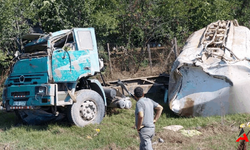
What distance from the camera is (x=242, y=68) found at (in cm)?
870

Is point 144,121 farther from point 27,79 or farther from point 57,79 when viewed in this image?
point 27,79

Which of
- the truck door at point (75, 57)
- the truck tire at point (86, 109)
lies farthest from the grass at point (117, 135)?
the truck door at point (75, 57)

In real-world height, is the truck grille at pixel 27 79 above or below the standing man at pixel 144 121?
above

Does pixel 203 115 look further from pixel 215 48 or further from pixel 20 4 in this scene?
pixel 20 4

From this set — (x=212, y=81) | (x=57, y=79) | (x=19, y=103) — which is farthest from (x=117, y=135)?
(x=212, y=81)

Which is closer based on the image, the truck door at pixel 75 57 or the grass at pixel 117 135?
the grass at pixel 117 135

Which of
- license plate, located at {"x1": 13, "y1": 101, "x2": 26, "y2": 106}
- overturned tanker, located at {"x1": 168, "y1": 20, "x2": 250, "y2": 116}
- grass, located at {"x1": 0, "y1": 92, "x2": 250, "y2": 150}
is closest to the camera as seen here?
grass, located at {"x1": 0, "y1": 92, "x2": 250, "y2": 150}

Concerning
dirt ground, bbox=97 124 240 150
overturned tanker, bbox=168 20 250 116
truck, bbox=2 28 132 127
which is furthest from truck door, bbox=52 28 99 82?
overturned tanker, bbox=168 20 250 116

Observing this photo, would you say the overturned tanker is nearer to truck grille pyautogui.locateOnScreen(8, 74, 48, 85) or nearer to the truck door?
A: the truck door

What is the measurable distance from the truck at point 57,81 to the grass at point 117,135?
0.40 m

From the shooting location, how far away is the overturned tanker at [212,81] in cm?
866

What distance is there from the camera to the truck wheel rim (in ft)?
28.1

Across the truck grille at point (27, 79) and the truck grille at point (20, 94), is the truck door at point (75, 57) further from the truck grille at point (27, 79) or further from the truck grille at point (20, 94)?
the truck grille at point (20, 94)

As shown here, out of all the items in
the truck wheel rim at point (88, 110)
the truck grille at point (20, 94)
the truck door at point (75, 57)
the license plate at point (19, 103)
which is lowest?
the truck wheel rim at point (88, 110)
